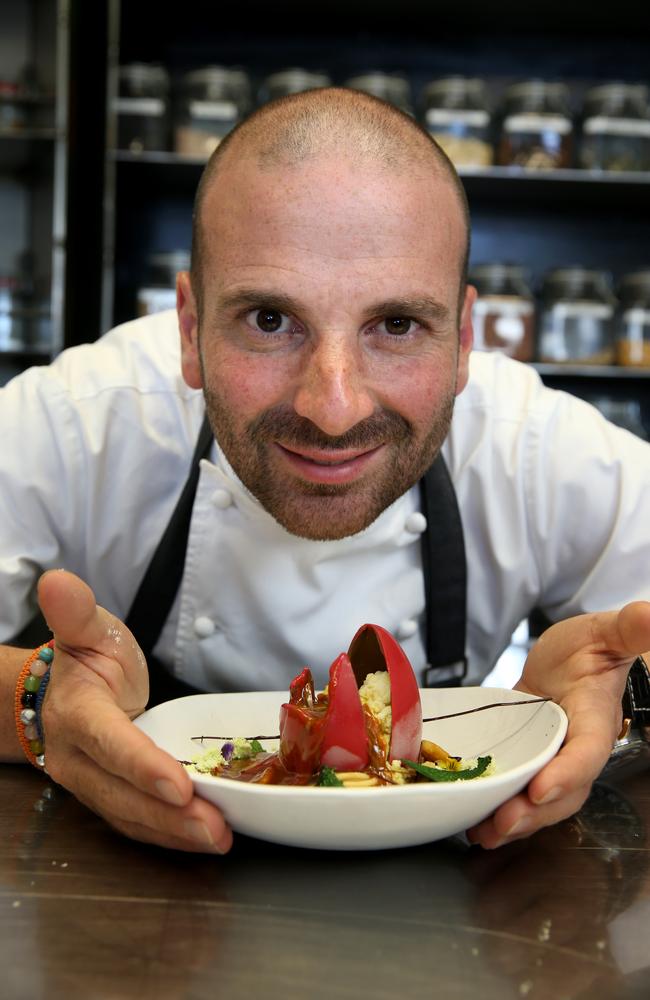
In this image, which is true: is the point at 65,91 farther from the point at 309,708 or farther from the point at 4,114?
the point at 309,708

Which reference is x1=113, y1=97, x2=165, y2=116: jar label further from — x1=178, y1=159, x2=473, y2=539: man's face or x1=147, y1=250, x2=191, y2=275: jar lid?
x1=178, y1=159, x2=473, y2=539: man's face

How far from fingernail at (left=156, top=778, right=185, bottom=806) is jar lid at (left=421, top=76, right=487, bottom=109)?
7.85 feet

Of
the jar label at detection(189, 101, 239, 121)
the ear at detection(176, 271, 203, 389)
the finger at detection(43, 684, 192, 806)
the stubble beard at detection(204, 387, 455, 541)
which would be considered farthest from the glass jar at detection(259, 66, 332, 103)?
the finger at detection(43, 684, 192, 806)

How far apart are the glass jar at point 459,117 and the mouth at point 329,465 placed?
1.85 m

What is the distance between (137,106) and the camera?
2824 millimetres

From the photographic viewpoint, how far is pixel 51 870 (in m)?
0.76

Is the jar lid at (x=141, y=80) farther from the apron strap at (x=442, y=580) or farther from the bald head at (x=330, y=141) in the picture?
the apron strap at (x=442, y=580)

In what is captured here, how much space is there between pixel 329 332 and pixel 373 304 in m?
0.05

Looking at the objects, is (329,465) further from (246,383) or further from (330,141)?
(330,141)

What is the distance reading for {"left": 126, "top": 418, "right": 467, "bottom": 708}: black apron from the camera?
137 cm

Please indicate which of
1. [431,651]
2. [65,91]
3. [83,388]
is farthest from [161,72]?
[431,651]

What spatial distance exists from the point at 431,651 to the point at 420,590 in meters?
0.07

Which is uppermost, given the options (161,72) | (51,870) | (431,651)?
(161,72)

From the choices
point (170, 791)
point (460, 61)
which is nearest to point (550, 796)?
point (170, 791)
